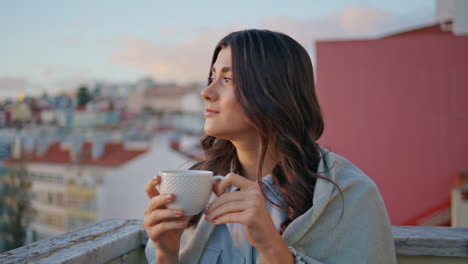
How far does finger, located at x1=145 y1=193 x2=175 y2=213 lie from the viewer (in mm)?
851

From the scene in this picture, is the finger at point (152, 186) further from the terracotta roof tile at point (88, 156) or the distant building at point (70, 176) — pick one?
the terracotta roof tile at point (88, 156)

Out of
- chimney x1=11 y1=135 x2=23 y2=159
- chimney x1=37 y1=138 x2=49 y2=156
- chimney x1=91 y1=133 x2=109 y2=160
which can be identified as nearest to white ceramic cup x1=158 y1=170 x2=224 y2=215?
chimney x1=11 y1=135 x2=23 y2=159

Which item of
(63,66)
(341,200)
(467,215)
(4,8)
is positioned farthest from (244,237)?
(63,66)

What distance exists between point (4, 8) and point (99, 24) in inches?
397

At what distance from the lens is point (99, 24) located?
38.6 m

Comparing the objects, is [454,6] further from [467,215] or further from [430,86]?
[467,215]

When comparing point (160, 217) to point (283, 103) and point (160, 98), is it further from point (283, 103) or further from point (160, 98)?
point (160, 98)

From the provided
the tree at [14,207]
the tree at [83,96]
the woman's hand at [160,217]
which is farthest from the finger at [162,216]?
the tree at [83,96]

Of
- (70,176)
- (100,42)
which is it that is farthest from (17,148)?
(100,42)

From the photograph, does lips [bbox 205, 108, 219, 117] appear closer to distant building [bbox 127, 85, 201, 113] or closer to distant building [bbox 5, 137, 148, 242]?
distant building [bbox 5, 137, 148, 242]

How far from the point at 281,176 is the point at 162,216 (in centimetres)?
39

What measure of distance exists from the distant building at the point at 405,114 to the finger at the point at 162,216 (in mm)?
4502

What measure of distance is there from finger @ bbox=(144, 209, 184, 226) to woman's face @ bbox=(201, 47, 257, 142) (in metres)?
0.28

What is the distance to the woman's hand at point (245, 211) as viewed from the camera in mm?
869
